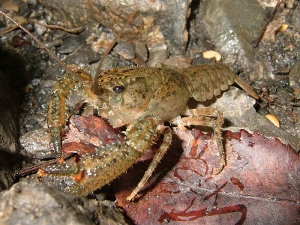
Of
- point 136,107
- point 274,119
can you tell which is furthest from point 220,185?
point 274,119

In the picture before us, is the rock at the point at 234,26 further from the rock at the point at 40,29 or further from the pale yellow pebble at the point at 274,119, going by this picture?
the rock at the point at 40,29

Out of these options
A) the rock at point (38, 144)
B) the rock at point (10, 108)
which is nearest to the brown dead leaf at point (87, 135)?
the rock at point (38, 144)

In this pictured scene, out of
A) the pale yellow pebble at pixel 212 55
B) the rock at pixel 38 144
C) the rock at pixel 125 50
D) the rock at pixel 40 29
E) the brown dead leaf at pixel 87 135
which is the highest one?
the pale yellow pebble at pixel 212 55

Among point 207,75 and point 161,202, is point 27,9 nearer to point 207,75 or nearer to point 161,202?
point 207,75

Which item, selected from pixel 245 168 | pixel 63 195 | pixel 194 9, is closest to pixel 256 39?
pixel 194 9

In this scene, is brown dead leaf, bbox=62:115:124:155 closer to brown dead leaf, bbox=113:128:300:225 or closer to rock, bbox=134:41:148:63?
brown dead leaf, bbox=113:128:300:225

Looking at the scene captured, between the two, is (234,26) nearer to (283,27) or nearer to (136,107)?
(283,27)
